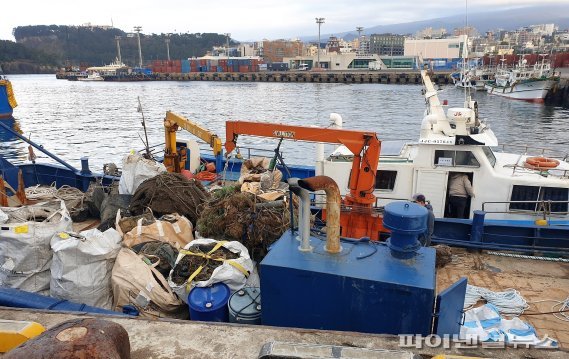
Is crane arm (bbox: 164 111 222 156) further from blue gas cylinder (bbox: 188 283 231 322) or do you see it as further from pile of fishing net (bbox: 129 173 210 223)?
blue gas cylinder (bbox: 188 283 231 322)

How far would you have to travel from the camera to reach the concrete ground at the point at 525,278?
5645mm

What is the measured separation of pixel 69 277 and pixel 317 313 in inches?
137

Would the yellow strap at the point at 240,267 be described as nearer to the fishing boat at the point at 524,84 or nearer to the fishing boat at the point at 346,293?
the fishing boat at the point at 346,293

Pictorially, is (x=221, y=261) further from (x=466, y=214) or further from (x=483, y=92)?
(x=483, y=92)

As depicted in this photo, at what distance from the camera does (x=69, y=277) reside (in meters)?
5.48

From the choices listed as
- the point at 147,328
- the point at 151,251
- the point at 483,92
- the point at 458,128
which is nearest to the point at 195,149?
the point at 151,251

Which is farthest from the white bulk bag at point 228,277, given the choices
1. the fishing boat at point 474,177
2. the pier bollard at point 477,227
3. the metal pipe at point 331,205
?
the pier bollard at point 477,227

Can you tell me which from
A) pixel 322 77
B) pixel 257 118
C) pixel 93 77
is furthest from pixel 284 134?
pixel 93 77

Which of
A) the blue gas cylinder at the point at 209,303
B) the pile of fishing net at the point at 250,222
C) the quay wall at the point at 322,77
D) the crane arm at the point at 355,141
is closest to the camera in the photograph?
the blue gas cylinder at the point at 209,303

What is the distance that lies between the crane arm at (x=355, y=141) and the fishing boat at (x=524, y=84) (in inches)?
2001

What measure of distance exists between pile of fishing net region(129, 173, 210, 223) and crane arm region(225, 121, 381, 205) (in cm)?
185

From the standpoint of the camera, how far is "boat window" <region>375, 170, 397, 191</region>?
8773 millimetres

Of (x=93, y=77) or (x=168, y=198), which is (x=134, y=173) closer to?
(x=168, y=198)

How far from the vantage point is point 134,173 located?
9.28 metres
